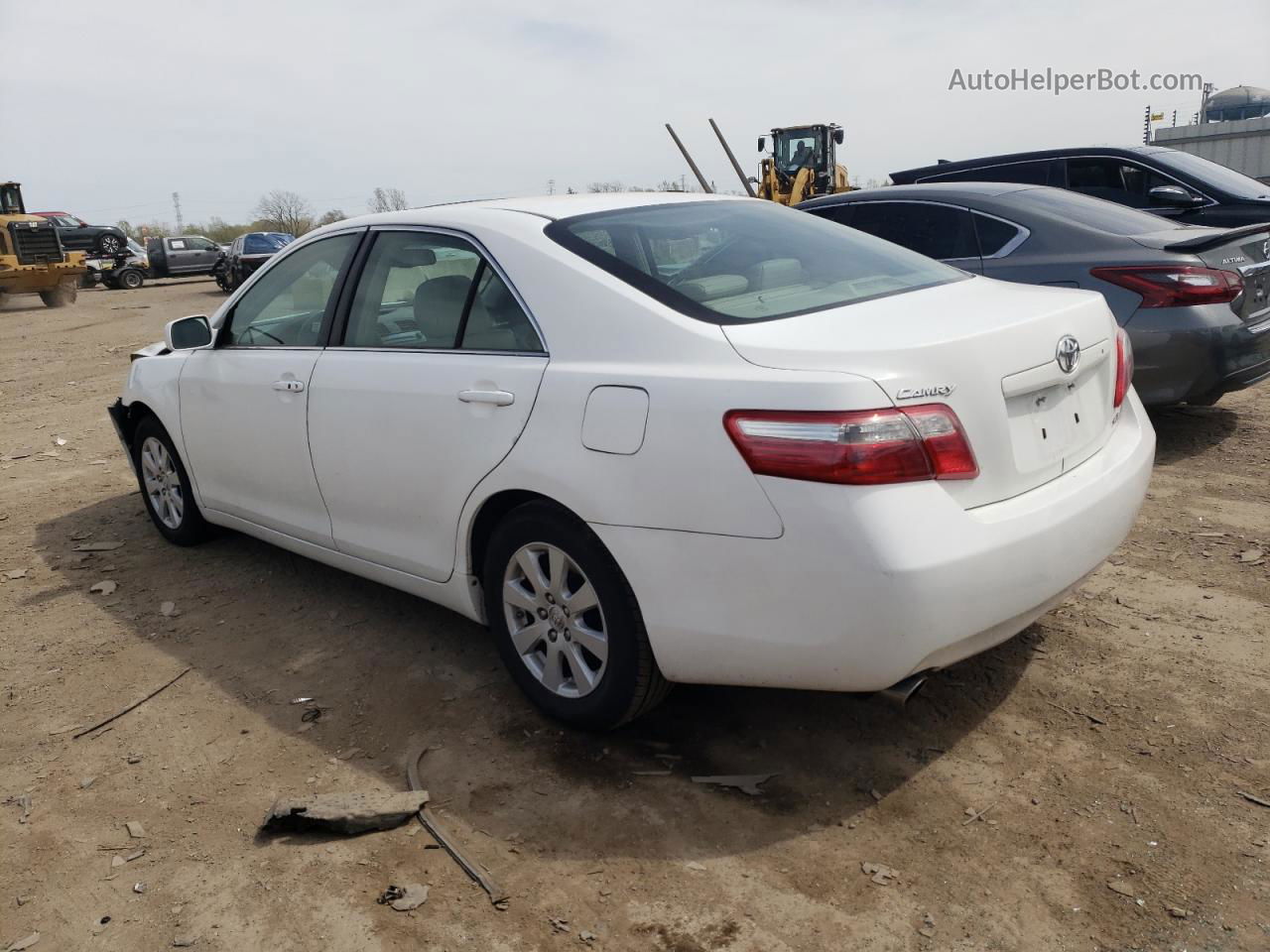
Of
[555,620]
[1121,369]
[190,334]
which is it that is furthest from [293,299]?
[1121,369]

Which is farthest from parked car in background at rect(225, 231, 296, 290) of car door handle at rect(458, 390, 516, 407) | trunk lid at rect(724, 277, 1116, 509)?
trunk lid at rect(724, 277, 1116, 509)

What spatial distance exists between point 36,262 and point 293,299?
25.0 meters

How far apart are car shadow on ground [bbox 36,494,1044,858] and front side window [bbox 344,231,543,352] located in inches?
47.5

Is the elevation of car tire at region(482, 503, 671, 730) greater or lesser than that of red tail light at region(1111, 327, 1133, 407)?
lesser

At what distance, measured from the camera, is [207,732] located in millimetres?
3551

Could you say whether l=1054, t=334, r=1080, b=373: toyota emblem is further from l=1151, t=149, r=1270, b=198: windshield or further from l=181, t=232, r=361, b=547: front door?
l=1151, t=149, r=1270, b=198: windshield

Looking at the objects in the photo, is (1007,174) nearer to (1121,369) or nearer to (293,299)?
(1121,369)

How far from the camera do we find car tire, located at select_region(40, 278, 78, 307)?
26062 millimetres

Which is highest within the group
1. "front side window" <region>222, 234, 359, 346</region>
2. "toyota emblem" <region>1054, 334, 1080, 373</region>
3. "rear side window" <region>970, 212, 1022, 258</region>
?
"front side window" <region>222, 234, 359, 346</region>

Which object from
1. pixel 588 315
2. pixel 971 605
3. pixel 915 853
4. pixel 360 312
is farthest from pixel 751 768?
pixel 360 312

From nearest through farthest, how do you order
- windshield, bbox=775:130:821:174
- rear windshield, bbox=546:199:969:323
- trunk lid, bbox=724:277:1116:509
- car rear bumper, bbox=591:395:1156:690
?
1. car rear bumper, bbox=591:395:1156:690
2. trunk lid, bbox=724:277:1116:509
3. rear windshield, bbox=546:199:969:323
4. windshield, bbox=775:130:821:174

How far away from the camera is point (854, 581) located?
98.2 inches

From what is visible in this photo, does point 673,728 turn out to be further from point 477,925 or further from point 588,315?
point 588,315

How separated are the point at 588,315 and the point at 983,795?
1.74 meters
